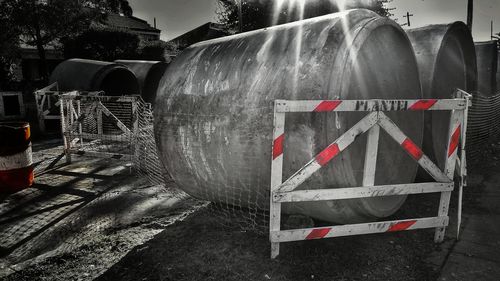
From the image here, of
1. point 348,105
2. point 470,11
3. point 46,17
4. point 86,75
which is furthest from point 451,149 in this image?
point 46,17

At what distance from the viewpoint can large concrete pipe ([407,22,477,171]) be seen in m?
5.15

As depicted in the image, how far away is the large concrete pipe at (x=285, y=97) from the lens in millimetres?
3299

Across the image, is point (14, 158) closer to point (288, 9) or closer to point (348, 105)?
point (348, 105)

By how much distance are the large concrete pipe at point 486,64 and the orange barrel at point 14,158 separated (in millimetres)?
9686

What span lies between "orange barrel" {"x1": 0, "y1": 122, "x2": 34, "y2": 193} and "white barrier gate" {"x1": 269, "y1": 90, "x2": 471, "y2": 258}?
15.9 feet

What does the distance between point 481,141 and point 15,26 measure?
78.4 ft

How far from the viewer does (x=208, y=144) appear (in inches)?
158

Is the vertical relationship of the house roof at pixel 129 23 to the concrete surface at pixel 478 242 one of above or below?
above

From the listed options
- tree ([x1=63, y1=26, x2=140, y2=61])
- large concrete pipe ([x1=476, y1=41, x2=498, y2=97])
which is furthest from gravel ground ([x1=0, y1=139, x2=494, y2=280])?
tree ([x1=63, y1=26, x2=140, y2=61])

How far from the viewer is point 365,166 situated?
338 centimetres

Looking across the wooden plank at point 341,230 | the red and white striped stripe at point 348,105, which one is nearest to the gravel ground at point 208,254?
the wooden plank at point 341,230

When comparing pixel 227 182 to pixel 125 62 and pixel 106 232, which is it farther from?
pixel 125 62

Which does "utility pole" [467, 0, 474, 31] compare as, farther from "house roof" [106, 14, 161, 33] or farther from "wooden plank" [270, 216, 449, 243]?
"house roof" [106, 14, 161, 33]

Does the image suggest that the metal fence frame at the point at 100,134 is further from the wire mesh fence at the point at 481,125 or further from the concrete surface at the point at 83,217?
the wire mesh fence at the point at 481,125
